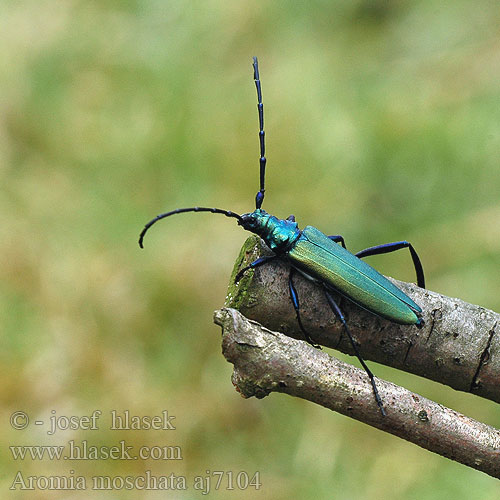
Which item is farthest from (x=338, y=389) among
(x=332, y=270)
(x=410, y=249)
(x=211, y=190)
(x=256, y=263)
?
(x=211, y=190)

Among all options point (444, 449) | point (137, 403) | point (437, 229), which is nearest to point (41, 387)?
point (137, 403)

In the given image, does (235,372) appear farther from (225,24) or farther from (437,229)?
(225,24)

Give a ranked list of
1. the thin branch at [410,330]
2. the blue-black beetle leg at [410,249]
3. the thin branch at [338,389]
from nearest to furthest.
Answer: the thin branch at [338,389], the thin branch at [410,330], the blue-black beetle leg at [410,249]

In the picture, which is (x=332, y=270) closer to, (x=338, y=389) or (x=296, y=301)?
(x=296, y=301)

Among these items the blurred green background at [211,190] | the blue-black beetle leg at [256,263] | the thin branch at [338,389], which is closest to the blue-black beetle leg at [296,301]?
the blue-black beetle leg at [256,263]

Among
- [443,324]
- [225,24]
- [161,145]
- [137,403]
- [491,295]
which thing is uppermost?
[225,24]

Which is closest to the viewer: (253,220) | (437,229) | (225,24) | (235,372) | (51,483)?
(235,372)

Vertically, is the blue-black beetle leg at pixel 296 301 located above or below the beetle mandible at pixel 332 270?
below

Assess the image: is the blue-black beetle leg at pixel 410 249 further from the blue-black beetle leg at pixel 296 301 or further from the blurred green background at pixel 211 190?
the blurred green background at pixel 211 190
